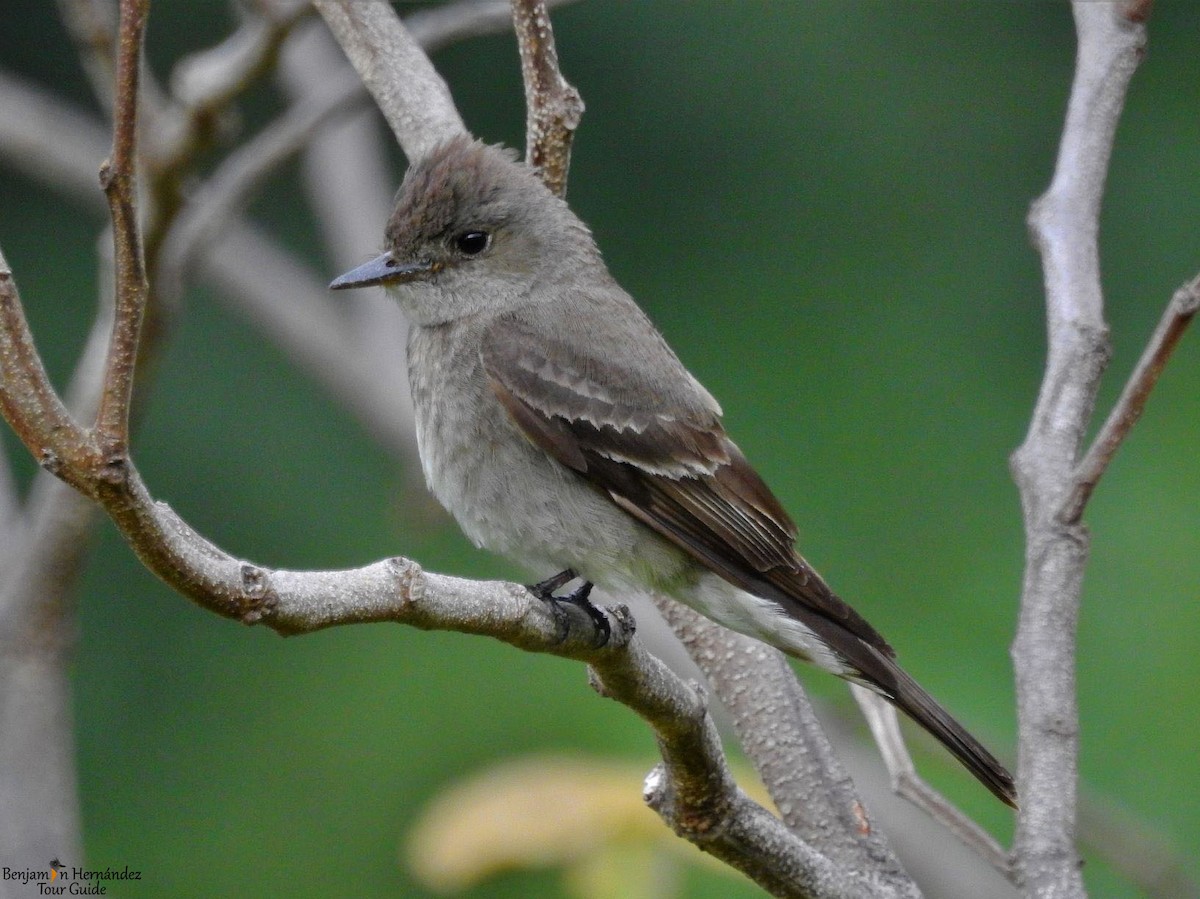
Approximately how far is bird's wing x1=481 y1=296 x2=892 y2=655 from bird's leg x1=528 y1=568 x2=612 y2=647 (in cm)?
19

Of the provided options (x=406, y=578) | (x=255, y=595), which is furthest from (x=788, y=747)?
(x=255, y=595)

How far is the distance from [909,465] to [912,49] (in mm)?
2143

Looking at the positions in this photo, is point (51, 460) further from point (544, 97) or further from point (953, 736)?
point (544, 97)

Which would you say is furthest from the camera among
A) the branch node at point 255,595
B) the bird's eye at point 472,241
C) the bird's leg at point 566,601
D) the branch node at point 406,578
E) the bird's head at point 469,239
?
the bird's eye at point 472,241

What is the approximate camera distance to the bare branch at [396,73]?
329 cm

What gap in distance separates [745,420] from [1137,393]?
13.4 ft

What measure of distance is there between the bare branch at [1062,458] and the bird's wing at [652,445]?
15.4 inches

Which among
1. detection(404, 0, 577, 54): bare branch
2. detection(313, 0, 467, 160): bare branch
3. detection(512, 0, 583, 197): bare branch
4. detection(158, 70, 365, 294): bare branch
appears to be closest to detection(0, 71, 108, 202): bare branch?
detection(158, 70, 365, 294): bare branch

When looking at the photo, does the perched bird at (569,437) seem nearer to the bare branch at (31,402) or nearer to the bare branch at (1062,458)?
the bare branch at (1062,458)

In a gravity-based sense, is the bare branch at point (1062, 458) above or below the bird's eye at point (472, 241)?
below

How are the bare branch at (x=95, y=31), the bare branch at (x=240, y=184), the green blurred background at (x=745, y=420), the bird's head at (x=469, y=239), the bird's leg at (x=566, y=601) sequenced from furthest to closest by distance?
1. the green blurred background at (x=745, y=420)
2. the bare branch at (x=240, y=184)
3. the bare branch at (x=95, y=31)
4. the bird's head at (x=469, y=239)
5. the bird's leg at (x=566, y=601)

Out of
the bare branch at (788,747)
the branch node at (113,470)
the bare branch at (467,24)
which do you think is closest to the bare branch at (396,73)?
the bare branch at (467,24)

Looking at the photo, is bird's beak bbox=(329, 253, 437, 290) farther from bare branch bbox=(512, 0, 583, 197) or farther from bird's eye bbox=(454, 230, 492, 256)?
bare branch bbox=(512, 0, 583, 197)

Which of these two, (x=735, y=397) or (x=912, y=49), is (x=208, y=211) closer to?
(x=735, y=397)
